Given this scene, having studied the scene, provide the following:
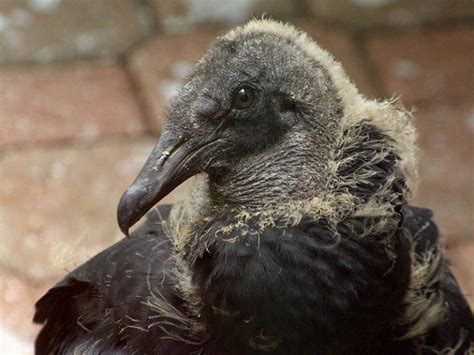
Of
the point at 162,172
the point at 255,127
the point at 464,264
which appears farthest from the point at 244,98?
the point at 464,264

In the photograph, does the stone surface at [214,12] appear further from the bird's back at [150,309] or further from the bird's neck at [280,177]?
the bird's neck at [280,177]

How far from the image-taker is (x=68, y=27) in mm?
3072

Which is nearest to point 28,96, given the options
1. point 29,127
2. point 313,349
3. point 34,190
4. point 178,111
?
point 29,127

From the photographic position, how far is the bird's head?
1.31m

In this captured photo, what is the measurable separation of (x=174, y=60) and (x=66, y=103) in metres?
0.36

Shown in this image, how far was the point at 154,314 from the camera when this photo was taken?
4.48 ft

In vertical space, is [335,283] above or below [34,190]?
below

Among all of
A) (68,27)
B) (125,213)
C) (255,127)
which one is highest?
(68,27)

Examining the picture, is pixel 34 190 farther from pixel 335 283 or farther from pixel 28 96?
pixel 335 283

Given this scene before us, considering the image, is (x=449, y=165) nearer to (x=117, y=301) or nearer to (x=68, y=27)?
(x=68, y=27)

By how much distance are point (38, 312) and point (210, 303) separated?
44 cm

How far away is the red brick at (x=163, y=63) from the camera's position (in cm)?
281

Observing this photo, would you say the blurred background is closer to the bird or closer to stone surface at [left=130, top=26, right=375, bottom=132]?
stone surface at [left=130, top=26, right=375, bottom=132]


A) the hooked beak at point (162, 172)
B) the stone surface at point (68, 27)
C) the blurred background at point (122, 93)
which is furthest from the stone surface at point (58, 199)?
the hooked beak at point (162, 172)
